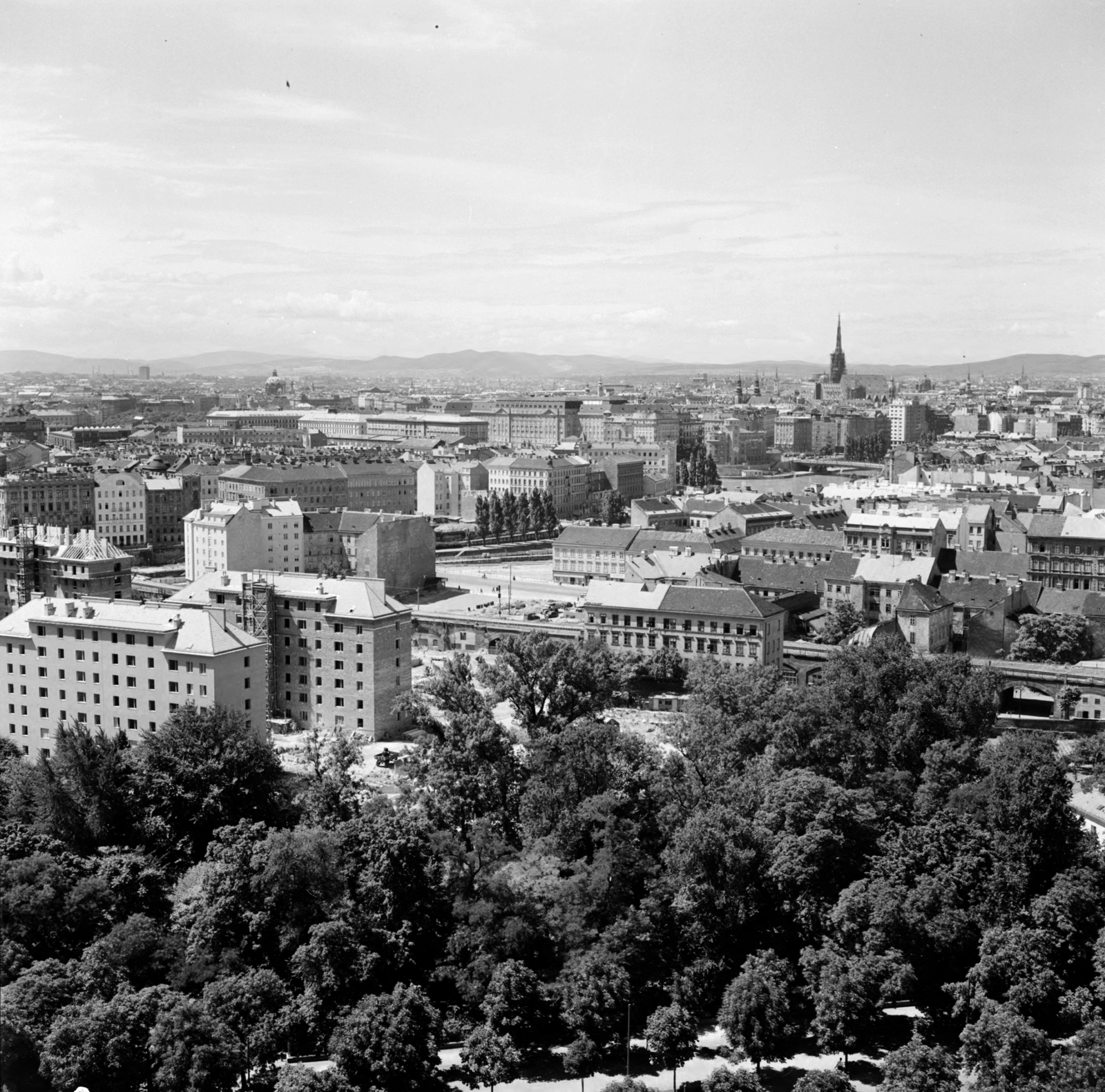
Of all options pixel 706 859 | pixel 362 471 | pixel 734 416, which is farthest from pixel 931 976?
pixel 734 416

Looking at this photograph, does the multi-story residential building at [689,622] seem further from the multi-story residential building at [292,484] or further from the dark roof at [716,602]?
the multi-story residential building at [292,484]

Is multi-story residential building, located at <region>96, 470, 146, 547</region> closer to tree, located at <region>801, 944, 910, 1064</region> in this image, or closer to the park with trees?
the park with trees

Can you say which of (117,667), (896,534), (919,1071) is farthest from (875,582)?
(919,1071)

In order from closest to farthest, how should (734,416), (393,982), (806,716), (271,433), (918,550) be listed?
1. (393,982)
2. (806,716)
3. (918,550)
4. (271,433)
5. (734,416)

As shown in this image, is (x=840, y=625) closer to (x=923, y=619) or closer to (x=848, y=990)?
(x=923, y=619)

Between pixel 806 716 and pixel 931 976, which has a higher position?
pixel 806 716

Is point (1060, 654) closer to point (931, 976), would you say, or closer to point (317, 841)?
point (931, 976)
